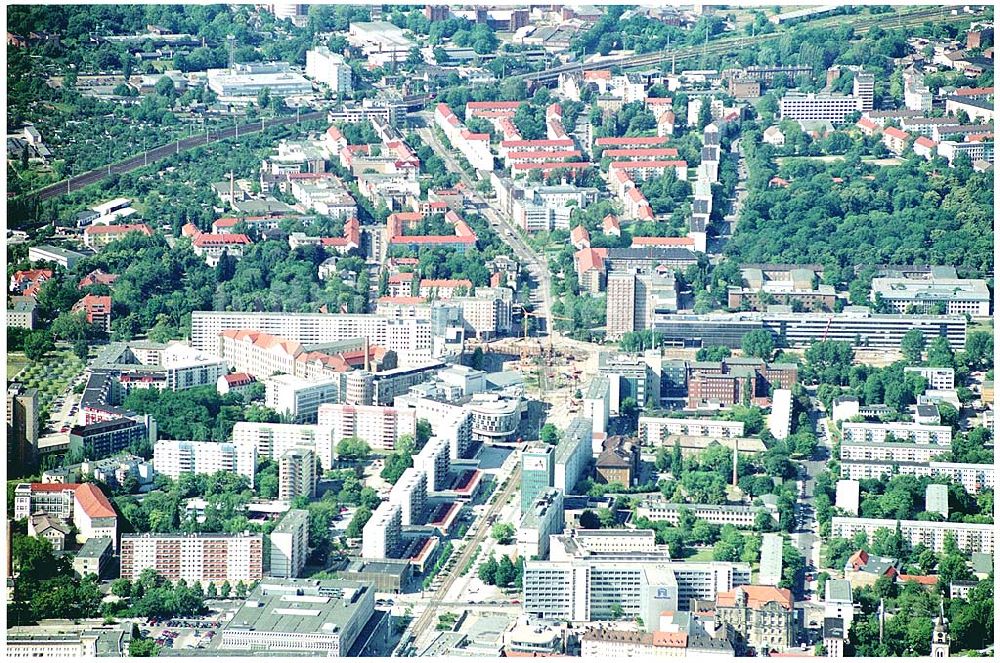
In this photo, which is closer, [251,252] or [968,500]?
[968,500]

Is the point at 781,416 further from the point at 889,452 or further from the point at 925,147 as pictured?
the point at 925,147

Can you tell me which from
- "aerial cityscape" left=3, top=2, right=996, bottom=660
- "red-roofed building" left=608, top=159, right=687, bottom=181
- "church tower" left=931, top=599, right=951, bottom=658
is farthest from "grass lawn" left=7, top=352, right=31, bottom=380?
"church tower" left=931, top=599, right=951, bottom=658

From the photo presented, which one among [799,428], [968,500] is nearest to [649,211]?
[799,428]

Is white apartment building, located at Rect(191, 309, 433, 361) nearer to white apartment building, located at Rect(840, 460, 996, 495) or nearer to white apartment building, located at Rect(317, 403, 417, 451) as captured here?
white apartment building, located at Rect(317, 403, 417, 451)

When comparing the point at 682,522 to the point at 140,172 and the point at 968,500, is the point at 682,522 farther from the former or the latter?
the point at 140,172

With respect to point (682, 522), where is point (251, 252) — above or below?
above
